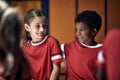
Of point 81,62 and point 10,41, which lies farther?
point 81,62

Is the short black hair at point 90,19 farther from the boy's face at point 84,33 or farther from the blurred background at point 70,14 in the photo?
the blurred background at point 70,14

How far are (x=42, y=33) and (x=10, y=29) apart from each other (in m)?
0.93

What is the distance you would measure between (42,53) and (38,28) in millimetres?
162

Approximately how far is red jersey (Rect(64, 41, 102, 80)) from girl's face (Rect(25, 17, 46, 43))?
0.22 meters

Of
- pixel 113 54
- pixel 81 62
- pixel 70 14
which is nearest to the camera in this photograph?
pixel 113 54

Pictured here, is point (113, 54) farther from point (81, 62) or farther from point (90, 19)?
point (90, 19)

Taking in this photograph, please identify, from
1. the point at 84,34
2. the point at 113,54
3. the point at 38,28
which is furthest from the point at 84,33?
the point at 113,54

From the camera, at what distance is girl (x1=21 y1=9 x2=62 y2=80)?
6.94ft

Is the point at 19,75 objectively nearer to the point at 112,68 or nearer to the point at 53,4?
the point at 112,68

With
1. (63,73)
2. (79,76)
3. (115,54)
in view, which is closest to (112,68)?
(115,54)

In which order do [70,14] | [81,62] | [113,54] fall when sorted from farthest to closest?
[70,14] → [81,62] → [113,54]

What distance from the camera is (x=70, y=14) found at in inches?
108

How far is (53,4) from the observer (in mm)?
2764

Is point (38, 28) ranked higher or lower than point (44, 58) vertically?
higher
